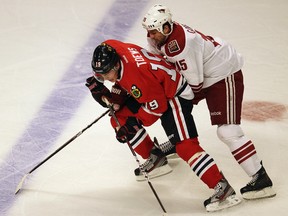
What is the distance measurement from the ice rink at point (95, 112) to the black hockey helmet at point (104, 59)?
884 millimetres

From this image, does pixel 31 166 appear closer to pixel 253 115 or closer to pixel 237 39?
pixel 253 115

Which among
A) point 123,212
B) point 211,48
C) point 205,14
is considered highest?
point 211,48

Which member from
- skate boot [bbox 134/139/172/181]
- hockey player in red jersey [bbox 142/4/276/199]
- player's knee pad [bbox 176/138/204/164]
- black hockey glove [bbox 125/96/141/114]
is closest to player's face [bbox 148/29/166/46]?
hockey player in red jersey [bbox 142/4/276/199]

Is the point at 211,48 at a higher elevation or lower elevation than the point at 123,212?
higher

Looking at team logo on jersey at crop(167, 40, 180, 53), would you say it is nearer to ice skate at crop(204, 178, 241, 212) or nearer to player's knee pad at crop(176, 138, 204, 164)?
player's knee pad at crop(176, 138, 204, 164)

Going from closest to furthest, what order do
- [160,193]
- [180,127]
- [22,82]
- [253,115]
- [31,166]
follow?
[180,127] → [160,193] → [31,166] → [253,115] → [22,82]

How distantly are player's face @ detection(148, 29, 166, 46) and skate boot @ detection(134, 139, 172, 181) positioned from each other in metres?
0.76

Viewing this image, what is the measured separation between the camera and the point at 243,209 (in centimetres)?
397

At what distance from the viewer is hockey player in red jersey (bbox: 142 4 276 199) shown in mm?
3881

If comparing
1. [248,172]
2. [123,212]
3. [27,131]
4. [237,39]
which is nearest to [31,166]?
[27,131]

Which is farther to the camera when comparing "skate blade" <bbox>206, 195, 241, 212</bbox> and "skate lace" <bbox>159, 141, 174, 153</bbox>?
"skate lace" <bbox>159, 141, 174, 153</bbox>


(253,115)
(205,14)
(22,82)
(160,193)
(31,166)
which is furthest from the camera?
(205,14)

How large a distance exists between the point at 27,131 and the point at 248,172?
5.43ft

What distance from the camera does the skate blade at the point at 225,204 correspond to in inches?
156
